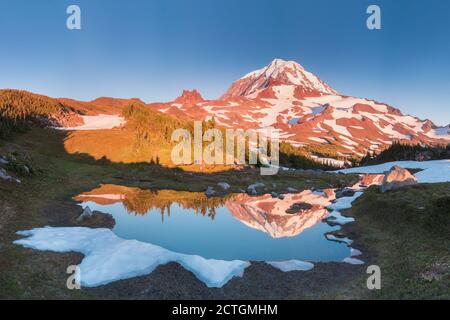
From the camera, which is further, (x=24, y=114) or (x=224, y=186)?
(x=24, y=114)

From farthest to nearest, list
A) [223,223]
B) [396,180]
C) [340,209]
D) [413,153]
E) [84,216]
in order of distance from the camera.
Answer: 1. [413,153]
2. [340,209]
3. [396,180]
4. [223,223]
5. [84,216]

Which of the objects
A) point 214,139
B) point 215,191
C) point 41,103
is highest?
point 41,103

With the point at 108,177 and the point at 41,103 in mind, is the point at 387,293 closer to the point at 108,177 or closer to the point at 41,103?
the point at 108,177

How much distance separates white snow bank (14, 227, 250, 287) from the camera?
76.1 feet

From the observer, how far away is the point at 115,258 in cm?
2572

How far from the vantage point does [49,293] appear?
19562mm

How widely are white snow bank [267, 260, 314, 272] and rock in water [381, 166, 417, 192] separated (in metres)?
26.0

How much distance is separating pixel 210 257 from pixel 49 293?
1301 centimetres

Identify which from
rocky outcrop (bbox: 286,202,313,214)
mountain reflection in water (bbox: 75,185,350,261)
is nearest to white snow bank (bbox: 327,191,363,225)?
mountain reflection in water (bbox: 75,185,350,261)

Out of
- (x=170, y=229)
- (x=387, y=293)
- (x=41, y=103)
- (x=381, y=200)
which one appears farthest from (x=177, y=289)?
(x=41, y=103)

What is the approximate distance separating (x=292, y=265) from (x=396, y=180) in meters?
30.6

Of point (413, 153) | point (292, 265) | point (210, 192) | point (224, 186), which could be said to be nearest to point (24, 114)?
point (224, 186)

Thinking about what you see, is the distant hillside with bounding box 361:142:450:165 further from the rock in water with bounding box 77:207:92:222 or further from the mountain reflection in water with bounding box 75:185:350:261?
the rock in water with bounding box 77:207:92:222

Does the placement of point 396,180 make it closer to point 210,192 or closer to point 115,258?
point 210,192
